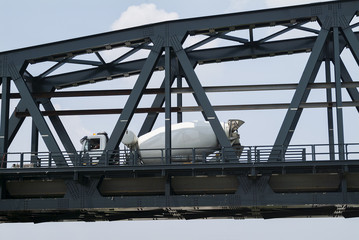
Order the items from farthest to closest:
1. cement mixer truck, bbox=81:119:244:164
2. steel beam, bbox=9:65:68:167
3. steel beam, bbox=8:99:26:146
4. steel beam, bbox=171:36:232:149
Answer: steel beam, bbox=8:99:26:146 → cement mixer truck, bbox=81:119:244:164 → steel beam, bbox=9:65:68:167 → steel beam, bbox=171:36:232:149

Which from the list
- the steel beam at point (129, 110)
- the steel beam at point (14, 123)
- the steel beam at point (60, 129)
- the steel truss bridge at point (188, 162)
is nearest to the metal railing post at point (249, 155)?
the steel truss bridge at point (188, 162)

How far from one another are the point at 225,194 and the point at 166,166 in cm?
383

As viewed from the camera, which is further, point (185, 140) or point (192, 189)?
point (185, 140)

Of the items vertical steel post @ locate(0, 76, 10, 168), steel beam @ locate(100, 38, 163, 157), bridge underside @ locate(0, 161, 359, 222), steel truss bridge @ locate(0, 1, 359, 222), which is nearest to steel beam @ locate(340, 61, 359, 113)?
steel truss bridge @ locate(0, 1, 359, 222)

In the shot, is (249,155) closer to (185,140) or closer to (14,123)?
(185,140)

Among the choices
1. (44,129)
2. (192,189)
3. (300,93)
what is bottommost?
(192,189)

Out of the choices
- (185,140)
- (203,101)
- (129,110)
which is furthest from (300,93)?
(129,110)

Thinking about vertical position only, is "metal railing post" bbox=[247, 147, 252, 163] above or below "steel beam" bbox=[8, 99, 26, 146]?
below

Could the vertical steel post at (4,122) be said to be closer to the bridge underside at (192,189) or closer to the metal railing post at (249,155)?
the bridge underside at (192,189)

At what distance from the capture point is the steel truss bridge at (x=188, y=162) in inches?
1660

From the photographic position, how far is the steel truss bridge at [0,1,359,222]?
42.2 metres

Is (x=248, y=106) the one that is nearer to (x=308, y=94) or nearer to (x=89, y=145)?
(x=308, y=94)

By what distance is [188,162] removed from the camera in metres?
46.7

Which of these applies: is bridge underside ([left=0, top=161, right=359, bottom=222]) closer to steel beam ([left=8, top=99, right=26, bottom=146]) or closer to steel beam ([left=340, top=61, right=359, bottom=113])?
steel beam ([left=8, top=99, right=26, bottom=146])
